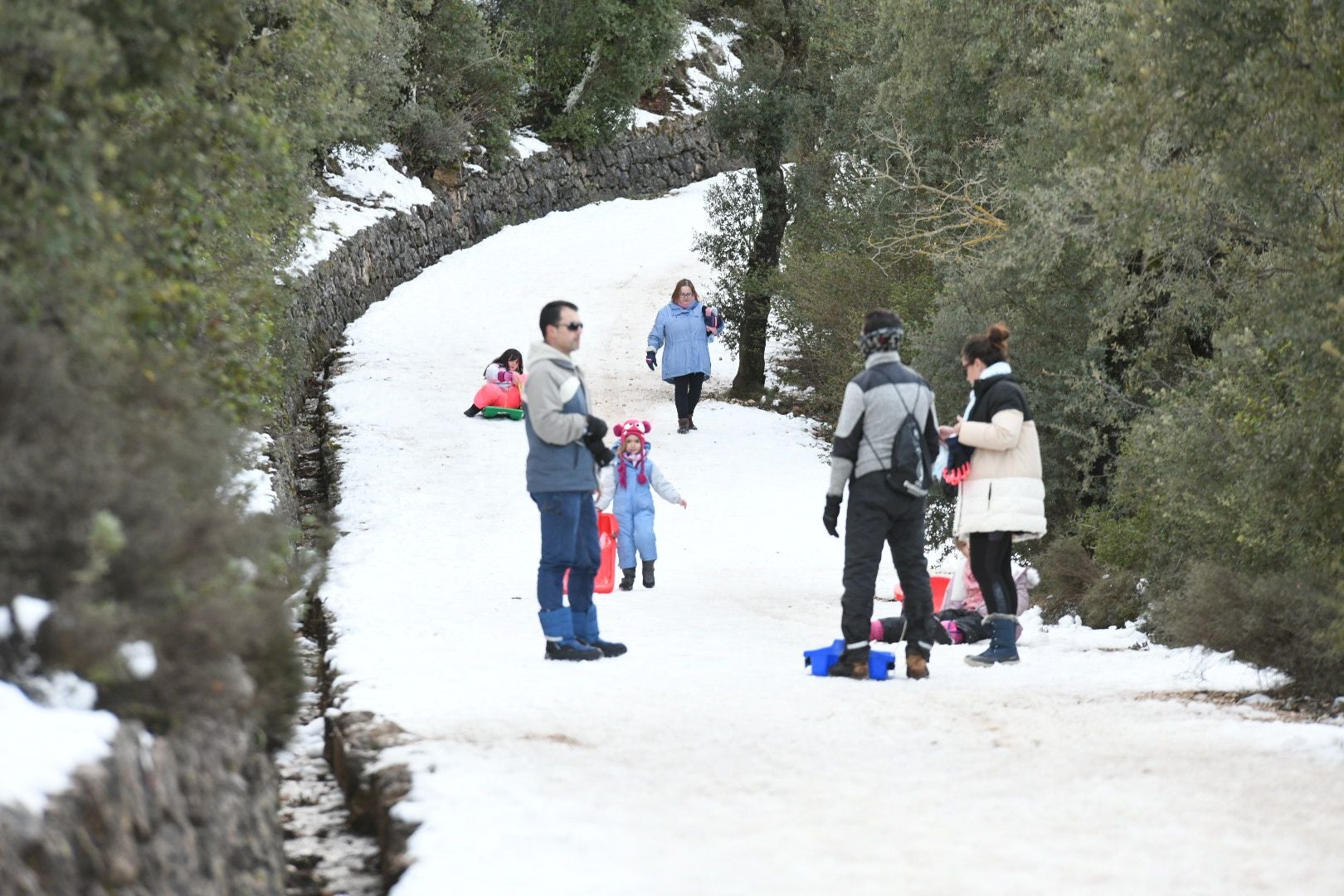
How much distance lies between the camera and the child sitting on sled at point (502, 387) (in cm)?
1973

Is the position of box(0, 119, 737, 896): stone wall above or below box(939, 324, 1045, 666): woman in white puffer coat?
below

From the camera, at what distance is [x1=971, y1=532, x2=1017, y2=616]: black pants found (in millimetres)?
8859

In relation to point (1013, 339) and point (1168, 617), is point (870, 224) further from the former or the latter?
point (1168, 617)

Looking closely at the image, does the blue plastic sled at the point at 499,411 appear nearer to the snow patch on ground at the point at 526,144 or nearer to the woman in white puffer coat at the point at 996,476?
the woman in white puffer coat at the point at 996,476

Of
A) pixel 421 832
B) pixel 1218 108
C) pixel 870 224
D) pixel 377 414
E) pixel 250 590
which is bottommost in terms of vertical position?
pixel 421 832

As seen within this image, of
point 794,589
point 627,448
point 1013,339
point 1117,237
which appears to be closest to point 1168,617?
point 1117,237

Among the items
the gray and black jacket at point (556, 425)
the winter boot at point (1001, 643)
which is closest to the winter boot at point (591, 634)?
the gray and black jacket at point (556, 425)

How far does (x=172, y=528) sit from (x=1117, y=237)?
8.40 m

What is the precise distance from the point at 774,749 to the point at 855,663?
2.06m

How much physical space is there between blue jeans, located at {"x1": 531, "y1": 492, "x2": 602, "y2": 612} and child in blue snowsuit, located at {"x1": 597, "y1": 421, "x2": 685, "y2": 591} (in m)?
3.51

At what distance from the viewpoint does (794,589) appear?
13.2 m

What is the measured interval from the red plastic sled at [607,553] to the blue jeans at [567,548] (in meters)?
3.48

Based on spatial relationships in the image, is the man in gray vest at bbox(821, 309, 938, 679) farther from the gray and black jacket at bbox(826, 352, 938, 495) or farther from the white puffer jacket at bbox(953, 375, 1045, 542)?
the white puffer jacket at bbox(953, 375, 1045, 542)

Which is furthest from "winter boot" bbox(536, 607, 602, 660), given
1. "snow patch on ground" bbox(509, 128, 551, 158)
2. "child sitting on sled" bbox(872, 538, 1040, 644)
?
"snow patch on ground" bbox(509, 128, 551, 158)
